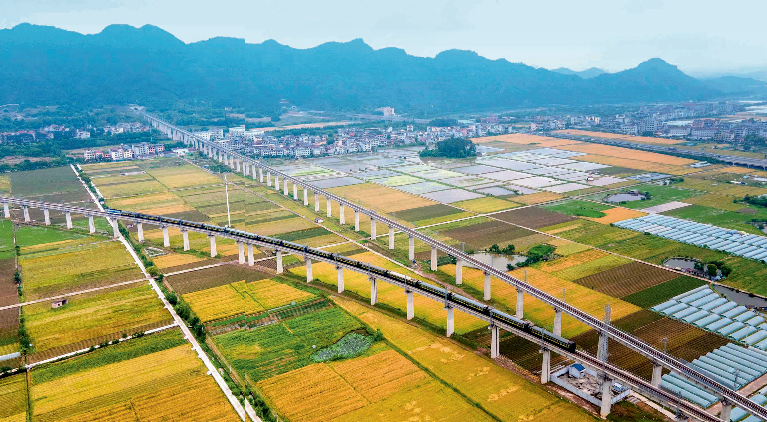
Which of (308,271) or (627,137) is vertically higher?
(627,137)

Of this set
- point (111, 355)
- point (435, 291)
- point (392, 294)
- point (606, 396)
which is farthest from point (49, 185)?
point (606, 396)

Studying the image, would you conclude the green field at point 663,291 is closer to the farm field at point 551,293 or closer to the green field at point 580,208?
the farm field at point 551,293

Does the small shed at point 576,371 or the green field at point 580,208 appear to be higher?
the green field at point 580,208

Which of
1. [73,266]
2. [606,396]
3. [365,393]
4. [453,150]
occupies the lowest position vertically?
[365,393]

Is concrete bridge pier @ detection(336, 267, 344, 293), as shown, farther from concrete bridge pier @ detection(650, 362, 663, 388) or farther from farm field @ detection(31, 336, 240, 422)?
concrete bridge pier @ detection(650, 362, 663, 388)

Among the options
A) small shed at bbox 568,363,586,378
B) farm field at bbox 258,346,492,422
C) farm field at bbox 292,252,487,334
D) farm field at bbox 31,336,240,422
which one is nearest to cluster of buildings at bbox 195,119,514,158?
farm field at bbox 292,252,487,334

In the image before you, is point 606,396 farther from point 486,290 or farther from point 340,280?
point 340,280

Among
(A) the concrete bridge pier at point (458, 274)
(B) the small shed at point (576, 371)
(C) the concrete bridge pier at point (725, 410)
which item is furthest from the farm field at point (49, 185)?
(C) the concrete bridge pier at point (725, 410)
